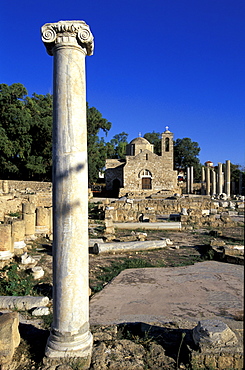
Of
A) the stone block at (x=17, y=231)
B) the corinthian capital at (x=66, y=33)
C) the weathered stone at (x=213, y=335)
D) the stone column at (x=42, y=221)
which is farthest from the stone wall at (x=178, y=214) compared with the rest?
the corinthian capital at (x=66, y=33)

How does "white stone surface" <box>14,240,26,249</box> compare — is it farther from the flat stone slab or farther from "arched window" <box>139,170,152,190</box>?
"arched window" <box>139,170,152,190</box>

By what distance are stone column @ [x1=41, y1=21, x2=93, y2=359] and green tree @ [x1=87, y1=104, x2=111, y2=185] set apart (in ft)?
107

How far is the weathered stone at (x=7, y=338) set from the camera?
3.36 metres

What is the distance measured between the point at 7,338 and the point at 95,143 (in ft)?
132

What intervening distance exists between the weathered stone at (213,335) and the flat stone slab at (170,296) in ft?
4.02

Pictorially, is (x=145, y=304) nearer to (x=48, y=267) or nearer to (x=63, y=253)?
(x=63, y=253)

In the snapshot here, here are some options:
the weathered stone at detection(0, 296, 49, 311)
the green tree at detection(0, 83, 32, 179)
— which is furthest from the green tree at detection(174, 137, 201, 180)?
the weathered stone at detection(0, 296, 49, 311)

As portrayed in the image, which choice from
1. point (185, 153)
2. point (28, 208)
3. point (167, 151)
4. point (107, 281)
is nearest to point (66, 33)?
point (107, 281)

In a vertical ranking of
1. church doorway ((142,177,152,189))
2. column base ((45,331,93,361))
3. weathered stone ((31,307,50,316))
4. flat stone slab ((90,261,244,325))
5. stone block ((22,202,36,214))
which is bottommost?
flat stone slab ((90,261,244,325))

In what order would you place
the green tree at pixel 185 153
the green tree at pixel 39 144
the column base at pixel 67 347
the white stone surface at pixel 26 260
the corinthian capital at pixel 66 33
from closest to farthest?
the column base at pixel 67 347 < the corinthian capital at pixel 66 33 < the white stone surface at pixel 26 260 < the green tree at pixel 39 144 < the green tree at pixel 185 153

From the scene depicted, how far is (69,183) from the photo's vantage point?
3477 mm

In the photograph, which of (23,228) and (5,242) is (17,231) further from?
(5,242)

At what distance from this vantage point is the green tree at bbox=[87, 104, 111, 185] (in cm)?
3760

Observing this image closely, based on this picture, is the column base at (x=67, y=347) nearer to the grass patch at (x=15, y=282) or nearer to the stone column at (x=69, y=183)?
the stone column at (x=69, y=183)
